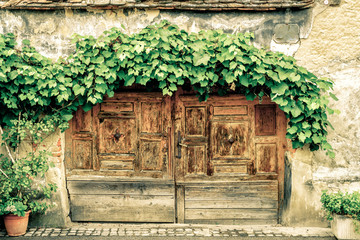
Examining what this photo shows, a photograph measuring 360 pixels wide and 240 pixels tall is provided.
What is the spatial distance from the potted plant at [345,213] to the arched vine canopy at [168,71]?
0.59 meters

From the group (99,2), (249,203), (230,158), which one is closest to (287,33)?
(230,158)

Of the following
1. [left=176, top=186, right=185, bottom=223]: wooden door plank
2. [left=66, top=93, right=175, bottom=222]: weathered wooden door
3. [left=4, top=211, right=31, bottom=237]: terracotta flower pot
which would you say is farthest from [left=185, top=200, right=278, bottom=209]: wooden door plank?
[left=4, top=211, right=31, bottom=237]: terracotta flower pot

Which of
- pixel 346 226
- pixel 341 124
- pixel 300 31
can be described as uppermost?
pixel 300 31

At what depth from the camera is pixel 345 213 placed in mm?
4352

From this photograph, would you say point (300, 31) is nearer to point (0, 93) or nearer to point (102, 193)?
point (102, 193)

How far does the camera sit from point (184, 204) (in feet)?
16.5

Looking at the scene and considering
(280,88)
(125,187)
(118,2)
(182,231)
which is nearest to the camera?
(280,88)

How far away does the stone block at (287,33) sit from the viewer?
462 centimetres

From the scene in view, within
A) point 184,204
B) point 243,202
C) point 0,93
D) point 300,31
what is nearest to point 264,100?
point 300,31

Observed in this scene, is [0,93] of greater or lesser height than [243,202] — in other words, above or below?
above

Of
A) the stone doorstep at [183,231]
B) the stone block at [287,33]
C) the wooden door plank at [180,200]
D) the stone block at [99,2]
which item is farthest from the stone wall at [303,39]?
the wooden door plank at [180,200]

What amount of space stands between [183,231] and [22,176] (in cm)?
220

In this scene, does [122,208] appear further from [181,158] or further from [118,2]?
[118,2]

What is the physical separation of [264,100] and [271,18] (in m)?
1.09
